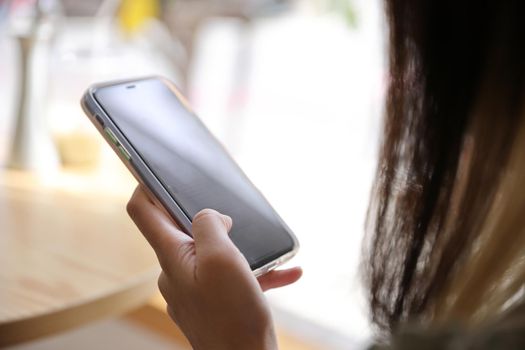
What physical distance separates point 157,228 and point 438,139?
0.22 m

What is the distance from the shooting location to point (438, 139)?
461 millimetres

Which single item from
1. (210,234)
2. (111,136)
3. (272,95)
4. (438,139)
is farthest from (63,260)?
(272,95)

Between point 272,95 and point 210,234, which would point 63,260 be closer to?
point 210,234

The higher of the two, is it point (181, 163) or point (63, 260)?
point (181, 163)

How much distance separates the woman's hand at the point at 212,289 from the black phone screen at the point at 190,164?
0.25ft

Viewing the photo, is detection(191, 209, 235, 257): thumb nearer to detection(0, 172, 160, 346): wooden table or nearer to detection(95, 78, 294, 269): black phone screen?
detection(95, 78, 294, 269): black phone screen

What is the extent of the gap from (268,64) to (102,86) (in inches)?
30.9

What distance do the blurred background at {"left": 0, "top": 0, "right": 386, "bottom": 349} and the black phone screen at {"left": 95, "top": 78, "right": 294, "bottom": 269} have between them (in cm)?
30

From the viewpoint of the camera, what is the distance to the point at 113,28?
→ 1514 millimetres

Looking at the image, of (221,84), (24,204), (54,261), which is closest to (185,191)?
(54,261)

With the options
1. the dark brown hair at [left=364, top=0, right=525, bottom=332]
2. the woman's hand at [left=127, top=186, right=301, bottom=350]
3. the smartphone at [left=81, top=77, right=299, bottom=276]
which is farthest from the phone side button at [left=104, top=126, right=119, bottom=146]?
the dark brown hair at [left=364, top=0, right=525, bottom=332]

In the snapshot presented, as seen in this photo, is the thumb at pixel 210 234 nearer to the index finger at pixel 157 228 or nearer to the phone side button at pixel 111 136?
the index finger at pixel 157 228

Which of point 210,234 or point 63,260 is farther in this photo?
point 63,260

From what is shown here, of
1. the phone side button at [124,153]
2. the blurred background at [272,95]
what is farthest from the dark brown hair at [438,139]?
the blurred background at [272,95]
